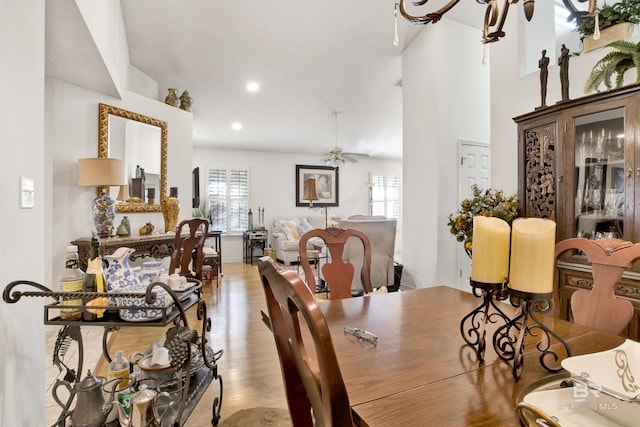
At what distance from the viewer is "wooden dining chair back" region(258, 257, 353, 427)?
547mm

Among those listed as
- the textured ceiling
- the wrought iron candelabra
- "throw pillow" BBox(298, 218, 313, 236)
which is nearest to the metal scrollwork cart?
the wrought iron candelabra

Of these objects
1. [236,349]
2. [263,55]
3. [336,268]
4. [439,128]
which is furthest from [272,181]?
[336,268]

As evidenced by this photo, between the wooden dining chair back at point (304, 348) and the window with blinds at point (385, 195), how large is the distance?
28.0 feet

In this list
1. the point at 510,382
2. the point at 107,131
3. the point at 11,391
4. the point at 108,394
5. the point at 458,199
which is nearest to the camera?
the point at 510,382

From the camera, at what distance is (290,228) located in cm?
747

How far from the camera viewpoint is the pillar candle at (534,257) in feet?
2.59

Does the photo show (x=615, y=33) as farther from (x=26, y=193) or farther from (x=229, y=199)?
(x=229, y=199)

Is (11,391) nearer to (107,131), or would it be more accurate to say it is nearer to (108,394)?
(108,394)

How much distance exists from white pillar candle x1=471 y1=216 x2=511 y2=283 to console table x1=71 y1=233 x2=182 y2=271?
3.20 meters

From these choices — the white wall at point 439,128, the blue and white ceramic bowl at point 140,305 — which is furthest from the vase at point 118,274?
the white wall at point 439,128

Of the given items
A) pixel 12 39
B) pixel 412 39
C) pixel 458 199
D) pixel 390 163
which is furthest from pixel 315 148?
pixel 12 39

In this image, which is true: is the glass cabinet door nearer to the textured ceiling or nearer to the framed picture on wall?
the textured ceiling

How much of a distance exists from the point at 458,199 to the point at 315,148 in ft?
15.8

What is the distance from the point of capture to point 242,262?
7.47m
